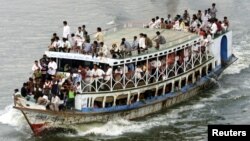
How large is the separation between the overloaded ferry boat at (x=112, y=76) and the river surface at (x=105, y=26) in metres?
0.73

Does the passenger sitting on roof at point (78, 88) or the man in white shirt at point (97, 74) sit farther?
the man in white shirt at point (97, 74)

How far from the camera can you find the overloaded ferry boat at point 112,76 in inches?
1299

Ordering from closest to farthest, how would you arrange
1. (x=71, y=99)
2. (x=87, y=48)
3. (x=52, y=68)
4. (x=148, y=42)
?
(x=71, y=99), (x=52, y=68), (x=87, y=48), (x=148, y=42)

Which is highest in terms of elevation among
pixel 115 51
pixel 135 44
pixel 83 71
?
pixel 135 44

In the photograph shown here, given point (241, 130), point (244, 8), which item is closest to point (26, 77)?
point (241, 130)

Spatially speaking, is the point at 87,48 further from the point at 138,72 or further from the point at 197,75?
the point at 197,75

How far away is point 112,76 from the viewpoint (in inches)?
1348

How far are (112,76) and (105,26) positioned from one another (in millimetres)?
21096

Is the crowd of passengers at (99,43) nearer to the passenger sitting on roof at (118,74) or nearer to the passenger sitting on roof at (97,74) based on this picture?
the passenger sitting on roof at (118,74)

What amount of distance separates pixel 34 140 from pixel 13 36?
20146 mm

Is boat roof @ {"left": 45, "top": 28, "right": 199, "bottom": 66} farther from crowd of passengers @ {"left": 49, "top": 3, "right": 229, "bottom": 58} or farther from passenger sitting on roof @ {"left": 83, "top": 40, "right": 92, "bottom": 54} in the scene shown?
passenger sitting on roof @ {"left": 83, "top": 40, "right": 92, "bottom": 54}

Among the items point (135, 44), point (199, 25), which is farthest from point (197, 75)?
point (135, 44)

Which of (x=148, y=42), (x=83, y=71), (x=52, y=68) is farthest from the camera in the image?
(x=148, y=42)

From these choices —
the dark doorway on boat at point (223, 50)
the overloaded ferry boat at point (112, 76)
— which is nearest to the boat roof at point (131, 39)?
the overloaded ferry boat at point (112, 76)
